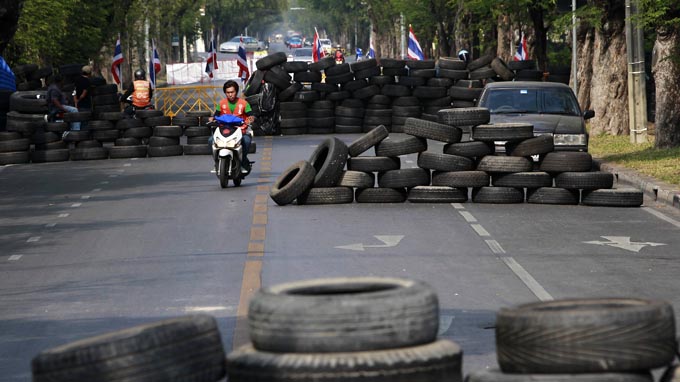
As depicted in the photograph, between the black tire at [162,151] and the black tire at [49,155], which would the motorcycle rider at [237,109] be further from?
the black tire at [49,155]

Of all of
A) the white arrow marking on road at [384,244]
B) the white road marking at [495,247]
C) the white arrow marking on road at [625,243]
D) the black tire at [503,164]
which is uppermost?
the black tire at [503,164]

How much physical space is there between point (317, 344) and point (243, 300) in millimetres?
5024

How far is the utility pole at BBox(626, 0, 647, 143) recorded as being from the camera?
29.4m

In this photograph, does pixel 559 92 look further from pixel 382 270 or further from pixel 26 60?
pixel 26 60

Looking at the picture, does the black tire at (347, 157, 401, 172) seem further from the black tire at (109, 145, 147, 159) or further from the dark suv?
the black tire at (109, 145, 147, 159)

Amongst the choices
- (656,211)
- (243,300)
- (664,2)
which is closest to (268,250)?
(243,300)

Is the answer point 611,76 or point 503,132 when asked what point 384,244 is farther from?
point 611,76

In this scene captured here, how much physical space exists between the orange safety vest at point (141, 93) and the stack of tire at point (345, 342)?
27.8m

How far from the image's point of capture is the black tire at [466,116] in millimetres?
18812

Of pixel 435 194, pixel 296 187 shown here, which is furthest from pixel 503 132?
pixel 296 187

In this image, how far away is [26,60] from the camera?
4709 cm

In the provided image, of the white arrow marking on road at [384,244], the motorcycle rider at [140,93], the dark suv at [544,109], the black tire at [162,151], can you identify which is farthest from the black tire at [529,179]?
the motorcycle rider at [140,93]

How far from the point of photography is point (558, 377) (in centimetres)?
575

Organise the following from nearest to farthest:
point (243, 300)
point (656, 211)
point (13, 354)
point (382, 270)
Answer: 1. point (13, 354)
2. point (243, 300)
3. point (382, 270)
4. point (656, 211)
